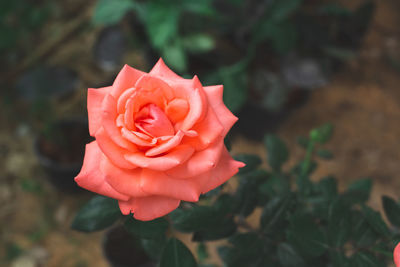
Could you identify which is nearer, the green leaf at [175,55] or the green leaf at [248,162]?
the green leaf at [248,162]

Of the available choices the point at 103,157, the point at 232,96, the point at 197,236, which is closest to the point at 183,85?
the point at 103,157

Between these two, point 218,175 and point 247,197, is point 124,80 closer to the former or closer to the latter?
point 218,175

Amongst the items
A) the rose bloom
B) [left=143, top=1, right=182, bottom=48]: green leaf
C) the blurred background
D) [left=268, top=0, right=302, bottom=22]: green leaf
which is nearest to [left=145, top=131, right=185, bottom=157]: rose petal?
the rose bloom

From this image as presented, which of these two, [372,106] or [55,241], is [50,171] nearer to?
[55,241]

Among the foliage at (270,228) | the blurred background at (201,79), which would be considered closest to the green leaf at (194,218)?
the foliage at (270,228)

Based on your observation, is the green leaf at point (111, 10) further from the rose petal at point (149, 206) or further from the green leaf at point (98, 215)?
the rose petal at point (149, 206)

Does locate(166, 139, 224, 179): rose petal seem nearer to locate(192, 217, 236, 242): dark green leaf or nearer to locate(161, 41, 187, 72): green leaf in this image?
locate(192, 217, 236, 242): dark green leaf

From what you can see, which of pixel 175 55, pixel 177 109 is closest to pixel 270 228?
pixel 177 109
